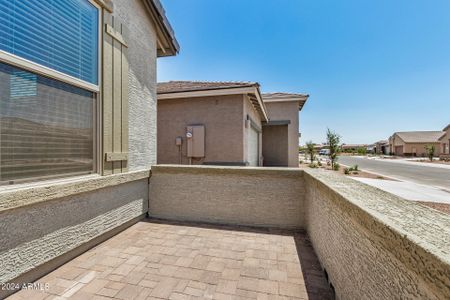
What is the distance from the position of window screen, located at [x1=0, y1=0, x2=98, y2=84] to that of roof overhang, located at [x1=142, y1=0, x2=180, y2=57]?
1.85 metres

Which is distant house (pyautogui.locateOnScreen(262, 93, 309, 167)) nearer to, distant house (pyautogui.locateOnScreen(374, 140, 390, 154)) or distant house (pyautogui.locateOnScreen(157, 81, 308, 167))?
distant house (pyautogui.locateOnScreen(157, 81, 308, 167))

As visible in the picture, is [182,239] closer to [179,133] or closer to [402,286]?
[402,286]

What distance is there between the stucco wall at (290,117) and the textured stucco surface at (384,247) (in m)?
12.7

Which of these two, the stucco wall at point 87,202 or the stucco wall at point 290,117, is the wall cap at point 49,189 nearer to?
the stucco wall at point 87,202

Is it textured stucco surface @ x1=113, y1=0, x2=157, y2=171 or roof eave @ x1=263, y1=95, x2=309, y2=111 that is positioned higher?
roof eave @ x1=263, y1=95, x2=309, y2=111

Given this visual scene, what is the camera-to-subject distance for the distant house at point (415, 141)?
155ft

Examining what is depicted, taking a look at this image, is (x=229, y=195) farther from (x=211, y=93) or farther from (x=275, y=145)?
(x=275, y=145)

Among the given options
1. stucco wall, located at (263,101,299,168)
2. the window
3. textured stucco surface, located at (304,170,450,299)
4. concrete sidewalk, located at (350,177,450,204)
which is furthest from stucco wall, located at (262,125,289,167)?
the window

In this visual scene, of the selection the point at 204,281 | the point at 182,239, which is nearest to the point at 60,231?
the point at 182,239

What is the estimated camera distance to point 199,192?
14.7ft

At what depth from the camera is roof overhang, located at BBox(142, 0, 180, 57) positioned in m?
4.82

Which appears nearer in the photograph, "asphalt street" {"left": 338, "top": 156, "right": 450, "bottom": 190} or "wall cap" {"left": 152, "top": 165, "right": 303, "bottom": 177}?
"wall cap" {"left": 152, "top": 165, "right": 303, "bottom": 177}

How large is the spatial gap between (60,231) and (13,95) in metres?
1.88

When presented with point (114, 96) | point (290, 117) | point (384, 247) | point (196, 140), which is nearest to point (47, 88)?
point (114, 96)
